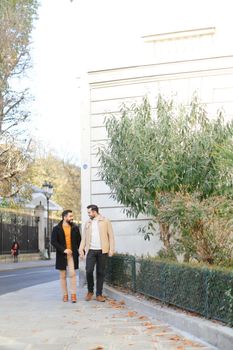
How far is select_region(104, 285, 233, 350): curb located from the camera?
6.48 m

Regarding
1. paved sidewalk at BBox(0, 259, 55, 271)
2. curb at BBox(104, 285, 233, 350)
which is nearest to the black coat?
curb at BBox(104, 285, 233, 350)

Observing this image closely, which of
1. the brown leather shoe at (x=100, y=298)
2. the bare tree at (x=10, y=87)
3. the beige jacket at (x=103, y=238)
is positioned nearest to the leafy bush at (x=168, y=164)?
the beige jacket at (x=103, y=238)

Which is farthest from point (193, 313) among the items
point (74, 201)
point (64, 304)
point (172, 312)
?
point (74, 201)

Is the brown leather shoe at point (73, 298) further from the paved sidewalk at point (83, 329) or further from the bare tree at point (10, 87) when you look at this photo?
the bare tree at point (10, 87)

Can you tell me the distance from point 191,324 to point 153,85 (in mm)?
8569

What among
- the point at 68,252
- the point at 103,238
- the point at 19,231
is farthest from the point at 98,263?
the point at 19,231

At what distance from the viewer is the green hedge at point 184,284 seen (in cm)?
690

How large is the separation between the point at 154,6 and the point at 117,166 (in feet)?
16.8

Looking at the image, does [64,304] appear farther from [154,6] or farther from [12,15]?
[12,15]

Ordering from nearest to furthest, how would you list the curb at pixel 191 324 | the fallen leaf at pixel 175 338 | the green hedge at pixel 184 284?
the curb at pixel 191 324 < the green hedge at pixel 184 284 < the fallen leaf at pixel 175 338

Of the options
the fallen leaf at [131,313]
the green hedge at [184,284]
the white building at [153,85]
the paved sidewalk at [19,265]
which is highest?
the white building at [153,85]

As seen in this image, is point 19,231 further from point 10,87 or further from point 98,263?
point 98,263

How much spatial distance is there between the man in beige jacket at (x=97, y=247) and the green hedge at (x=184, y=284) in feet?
1.42

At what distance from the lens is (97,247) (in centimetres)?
1112
